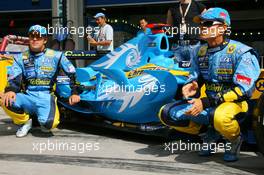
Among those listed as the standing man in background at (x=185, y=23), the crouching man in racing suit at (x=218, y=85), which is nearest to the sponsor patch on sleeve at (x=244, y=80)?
the crouching man in racing suit at (x=218, y=85)

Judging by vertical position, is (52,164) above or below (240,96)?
below

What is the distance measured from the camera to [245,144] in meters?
4.36

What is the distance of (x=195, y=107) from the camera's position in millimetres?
3750

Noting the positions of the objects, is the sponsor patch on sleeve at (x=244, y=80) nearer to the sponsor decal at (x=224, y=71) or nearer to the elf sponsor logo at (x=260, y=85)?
the sponsor decal at (x=224, y=71)

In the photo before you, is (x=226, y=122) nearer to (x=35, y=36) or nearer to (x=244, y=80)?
(x=244, y=80)

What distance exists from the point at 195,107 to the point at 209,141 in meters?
0.59

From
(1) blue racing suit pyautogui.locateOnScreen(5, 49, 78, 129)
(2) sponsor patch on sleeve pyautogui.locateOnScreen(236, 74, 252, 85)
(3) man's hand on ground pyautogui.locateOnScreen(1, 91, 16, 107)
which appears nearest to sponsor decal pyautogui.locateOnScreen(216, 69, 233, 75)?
(2) sponsor patch on sleeve pyautogui.locateOnScreen(236, 74, 252, 85)

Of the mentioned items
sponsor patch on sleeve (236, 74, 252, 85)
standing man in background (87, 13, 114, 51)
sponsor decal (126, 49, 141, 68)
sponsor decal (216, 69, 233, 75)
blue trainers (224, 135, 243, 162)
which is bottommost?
blue trainers (224, 135, 243, 162)

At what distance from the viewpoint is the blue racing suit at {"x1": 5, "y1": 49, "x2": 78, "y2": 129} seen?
17.0 feet

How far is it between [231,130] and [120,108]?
1.48 metres

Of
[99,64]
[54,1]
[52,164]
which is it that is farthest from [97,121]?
[54,1]

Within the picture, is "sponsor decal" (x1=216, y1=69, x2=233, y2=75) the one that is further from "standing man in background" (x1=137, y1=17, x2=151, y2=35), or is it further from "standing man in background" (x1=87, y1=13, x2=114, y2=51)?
"standing man in background" (x1=87, y1=13, x2=114, y2=51)

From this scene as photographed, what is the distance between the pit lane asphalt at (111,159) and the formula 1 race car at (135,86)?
0.67 ft

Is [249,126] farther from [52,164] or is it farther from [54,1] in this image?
[54,1]
